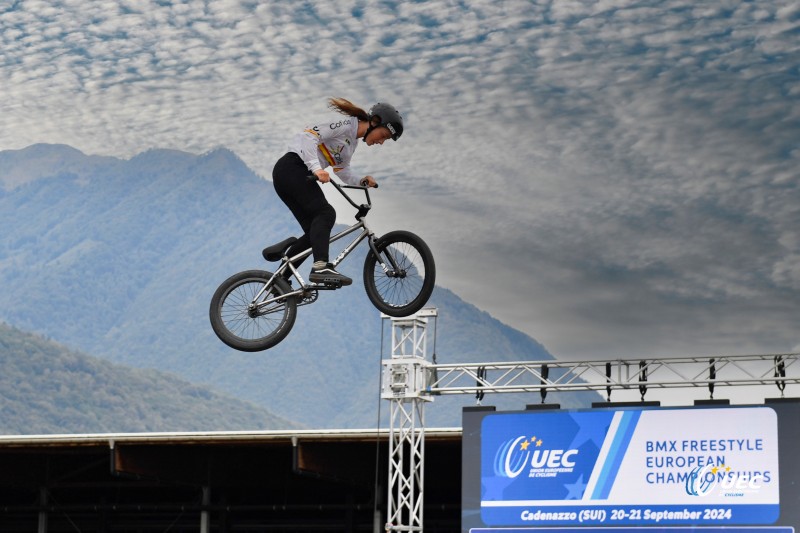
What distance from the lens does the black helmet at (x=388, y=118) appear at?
10523 mm

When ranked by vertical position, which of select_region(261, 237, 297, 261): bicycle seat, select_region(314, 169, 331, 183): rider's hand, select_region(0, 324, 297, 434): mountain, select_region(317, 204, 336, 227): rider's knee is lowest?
select_region(261, 237, 297, 261): bicycle seat

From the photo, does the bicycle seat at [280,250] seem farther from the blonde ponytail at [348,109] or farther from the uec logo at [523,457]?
the uec logo at [523,457]

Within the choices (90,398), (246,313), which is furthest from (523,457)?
(90,398)

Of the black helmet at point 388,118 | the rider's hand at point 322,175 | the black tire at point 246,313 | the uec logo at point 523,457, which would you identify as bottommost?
the black tire at point 246,313

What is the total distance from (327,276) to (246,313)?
1.01 meters

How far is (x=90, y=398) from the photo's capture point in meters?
179

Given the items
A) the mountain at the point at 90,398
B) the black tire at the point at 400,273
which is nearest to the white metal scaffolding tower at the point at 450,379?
the black tire at the point at 400,273

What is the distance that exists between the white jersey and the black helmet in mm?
169

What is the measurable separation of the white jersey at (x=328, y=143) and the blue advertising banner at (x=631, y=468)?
17.3 meters

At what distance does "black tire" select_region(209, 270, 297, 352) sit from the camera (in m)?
10.9

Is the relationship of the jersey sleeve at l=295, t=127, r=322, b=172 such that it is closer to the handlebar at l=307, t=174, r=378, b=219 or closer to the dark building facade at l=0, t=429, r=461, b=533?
the handlebar at l=307, t=174, r=378, b=219

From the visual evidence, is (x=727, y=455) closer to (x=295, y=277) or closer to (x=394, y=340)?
(x=394, y=340)

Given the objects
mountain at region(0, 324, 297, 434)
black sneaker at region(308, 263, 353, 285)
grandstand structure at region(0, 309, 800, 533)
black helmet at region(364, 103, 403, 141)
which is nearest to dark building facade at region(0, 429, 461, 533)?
grandstand structure at region(0, 309, 800, 533)

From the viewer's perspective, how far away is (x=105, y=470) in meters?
36.2
